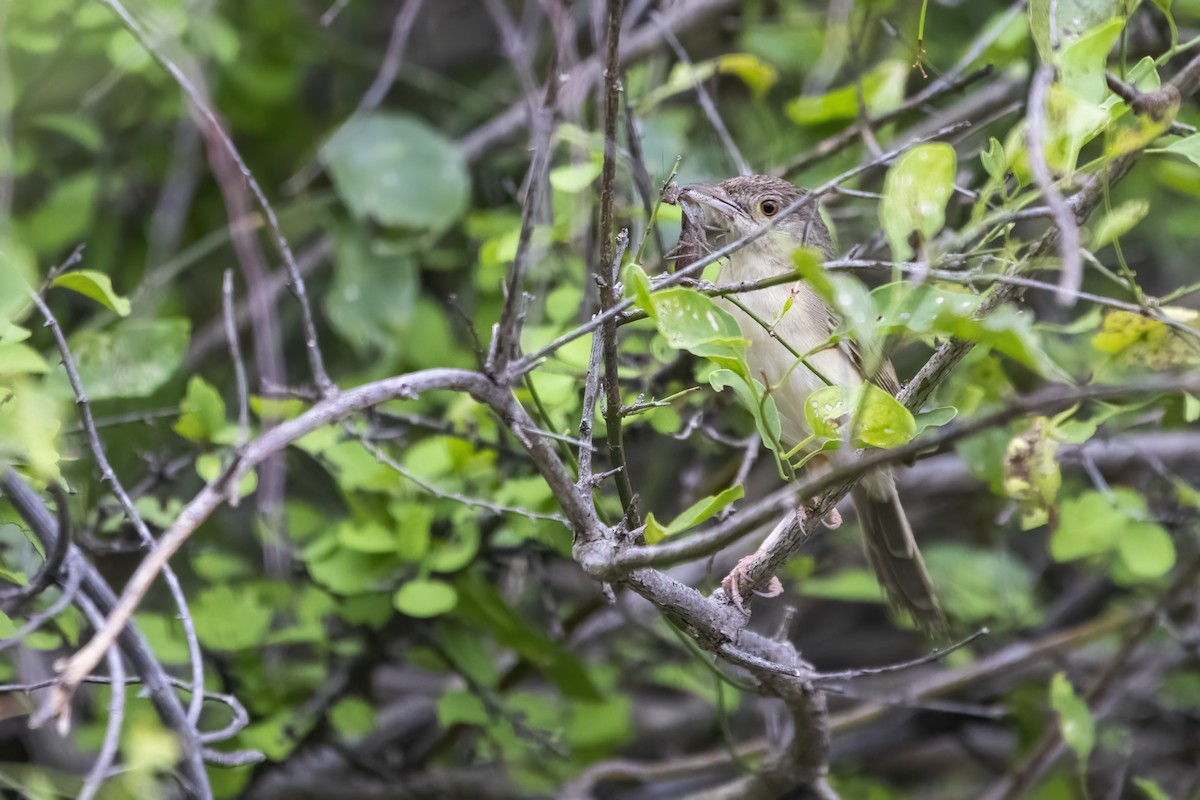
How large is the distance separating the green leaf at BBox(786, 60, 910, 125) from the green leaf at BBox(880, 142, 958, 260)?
5.99ft

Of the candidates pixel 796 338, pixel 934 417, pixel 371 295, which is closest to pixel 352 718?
pixel 371 295

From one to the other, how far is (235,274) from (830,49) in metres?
2.34

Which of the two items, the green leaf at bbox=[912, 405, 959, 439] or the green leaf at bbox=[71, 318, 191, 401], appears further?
the green leaf at bbox=[71, 318, 191, 401]

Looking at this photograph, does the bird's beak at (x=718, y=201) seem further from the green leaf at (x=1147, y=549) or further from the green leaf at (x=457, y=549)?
the green leaf at (x=1147, y=549)

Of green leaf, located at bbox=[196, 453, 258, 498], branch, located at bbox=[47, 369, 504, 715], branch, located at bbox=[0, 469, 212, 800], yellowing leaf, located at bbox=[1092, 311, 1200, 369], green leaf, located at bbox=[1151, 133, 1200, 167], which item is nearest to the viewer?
branch, located at bbox=[47, 369, 504, 715]

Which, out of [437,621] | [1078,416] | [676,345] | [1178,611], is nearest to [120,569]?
[437,621]

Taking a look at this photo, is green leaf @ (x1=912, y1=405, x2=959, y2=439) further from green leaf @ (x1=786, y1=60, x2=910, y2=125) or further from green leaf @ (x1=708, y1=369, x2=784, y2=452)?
green leaf @ (x1=786, y1=60, x2=910, y2=125)

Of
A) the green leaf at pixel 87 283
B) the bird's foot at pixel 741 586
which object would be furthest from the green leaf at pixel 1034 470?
the green leaf at pixel 87 283

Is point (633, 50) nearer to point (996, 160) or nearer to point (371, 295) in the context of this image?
point (371, 295)

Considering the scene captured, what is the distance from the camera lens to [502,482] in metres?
3.11

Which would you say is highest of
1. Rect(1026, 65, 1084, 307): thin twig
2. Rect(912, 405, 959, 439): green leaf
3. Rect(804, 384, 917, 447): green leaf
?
Rect(1026, 65, 1084, 307): thin twig

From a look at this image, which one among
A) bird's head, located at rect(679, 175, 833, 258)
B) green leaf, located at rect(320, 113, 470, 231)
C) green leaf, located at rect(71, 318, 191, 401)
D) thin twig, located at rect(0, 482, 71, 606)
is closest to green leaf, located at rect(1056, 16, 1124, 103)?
bird's head, located at rect(679, 175, 833, 258)

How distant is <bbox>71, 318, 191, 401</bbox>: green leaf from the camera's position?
2.88 metres

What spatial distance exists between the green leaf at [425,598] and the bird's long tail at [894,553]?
1244 millimetres
